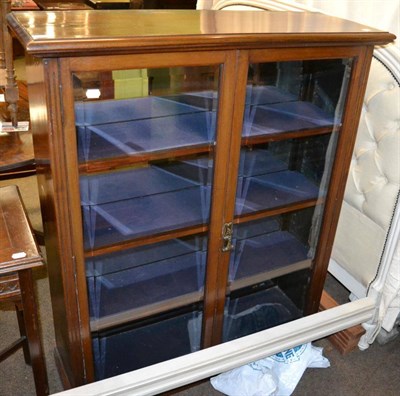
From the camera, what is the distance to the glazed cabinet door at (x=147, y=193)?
1.30 meters

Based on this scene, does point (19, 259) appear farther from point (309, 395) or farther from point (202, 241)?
point (309, 395)

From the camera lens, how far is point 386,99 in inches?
67.6

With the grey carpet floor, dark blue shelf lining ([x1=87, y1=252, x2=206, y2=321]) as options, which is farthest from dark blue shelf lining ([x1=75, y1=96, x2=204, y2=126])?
the grey carpet floor

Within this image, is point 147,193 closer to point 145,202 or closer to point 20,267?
point 145,202

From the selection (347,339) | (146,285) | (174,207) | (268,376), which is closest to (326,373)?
(347,339)

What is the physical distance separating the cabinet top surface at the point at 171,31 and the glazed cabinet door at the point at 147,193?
5 centimetres

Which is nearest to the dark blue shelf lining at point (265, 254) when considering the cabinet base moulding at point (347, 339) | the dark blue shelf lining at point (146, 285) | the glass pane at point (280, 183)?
the glass pane at point (280, 183)

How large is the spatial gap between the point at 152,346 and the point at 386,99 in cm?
125

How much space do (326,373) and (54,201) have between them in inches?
51.9

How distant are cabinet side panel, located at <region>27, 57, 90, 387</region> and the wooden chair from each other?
76mm

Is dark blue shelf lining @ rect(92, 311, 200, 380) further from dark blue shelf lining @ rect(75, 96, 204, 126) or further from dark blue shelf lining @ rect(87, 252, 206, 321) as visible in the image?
dark blue shelf lining @ rect(75, 96, 204, 126)

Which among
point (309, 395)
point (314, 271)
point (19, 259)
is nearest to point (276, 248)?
point (314, 271)

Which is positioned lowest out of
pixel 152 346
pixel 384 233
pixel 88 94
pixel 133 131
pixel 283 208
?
pixel 152 346

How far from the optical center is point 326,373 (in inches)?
75.9
